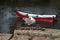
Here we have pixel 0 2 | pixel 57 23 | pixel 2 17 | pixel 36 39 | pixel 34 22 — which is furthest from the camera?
pixel 0 2

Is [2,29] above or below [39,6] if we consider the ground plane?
below

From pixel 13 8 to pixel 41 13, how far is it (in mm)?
537

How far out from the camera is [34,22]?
87.9 inches

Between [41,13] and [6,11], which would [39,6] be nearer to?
[41,13]

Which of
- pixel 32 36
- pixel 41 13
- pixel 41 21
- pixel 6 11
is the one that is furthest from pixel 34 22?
pixel 32 36

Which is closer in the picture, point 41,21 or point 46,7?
point 41,21

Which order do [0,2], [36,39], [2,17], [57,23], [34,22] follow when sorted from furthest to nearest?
[0,2] → [2,17] → [57,23] → [34,22] → [36,39]

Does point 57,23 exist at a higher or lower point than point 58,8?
lower

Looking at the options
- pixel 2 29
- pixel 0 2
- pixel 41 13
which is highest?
pixel 0 2

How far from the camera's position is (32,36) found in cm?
109

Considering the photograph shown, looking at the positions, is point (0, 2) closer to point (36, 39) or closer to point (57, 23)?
point (57, 23)

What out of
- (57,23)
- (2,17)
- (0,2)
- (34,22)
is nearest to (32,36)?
(34,22)

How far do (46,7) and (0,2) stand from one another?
91 centimetres

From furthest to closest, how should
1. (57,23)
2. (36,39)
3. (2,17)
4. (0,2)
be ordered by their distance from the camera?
(0,2) → (2,17) → (57,23) → (36,39)
